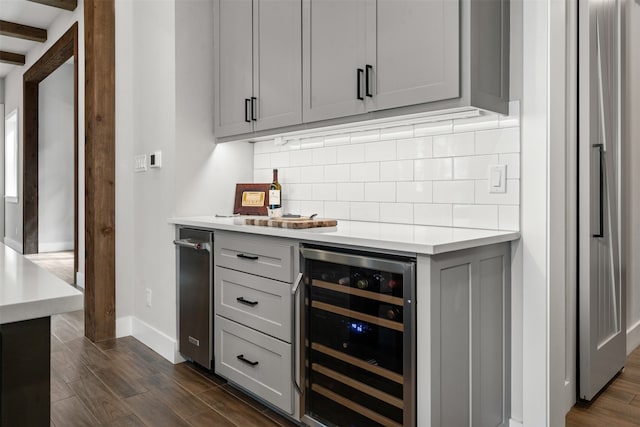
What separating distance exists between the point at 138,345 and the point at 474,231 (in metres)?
2.35

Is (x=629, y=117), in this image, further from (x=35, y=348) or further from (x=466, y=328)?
(x=35, y=348)

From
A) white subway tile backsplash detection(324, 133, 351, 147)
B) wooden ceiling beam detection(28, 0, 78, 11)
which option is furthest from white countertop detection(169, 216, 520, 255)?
wooden ceiling beam detection(28, 0, 78, 11)

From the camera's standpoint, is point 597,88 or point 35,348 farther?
point 597,88

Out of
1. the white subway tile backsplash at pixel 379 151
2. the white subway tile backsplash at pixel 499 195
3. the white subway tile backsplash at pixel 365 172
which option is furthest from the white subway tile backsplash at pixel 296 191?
the white subway tile backsplash at pixel 499 195

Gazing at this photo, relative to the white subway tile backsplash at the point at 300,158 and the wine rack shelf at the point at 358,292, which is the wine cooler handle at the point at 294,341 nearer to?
the wine rack shelf at the point at 358,292

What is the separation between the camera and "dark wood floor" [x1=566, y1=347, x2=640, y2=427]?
207cm

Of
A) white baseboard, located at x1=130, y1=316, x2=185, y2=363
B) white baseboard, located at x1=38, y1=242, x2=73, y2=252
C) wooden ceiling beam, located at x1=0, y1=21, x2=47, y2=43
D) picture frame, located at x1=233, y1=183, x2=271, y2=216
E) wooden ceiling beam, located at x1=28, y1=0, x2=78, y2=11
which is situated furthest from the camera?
white baseboard, located at x1=38, y1=242, x2=73, y2=252

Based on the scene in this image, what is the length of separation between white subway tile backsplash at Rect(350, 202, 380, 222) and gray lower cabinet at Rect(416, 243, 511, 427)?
73cm

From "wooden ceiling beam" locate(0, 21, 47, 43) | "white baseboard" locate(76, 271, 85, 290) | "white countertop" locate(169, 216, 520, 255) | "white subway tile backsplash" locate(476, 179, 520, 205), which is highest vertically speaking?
"wooden ceiling beam" locate(0, 21, 47, 43)

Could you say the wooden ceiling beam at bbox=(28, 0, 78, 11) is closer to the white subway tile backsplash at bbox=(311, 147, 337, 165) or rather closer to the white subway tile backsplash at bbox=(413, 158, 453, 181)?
the white subway tile backsplash at bbox=(311, 147, 337, 165)

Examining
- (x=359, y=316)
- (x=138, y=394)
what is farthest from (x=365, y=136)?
(x=138, y=394)

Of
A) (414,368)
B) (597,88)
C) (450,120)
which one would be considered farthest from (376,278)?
(597,88)

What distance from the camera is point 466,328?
65.6 inches

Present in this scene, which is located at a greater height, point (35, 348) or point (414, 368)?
point (35, 348)
